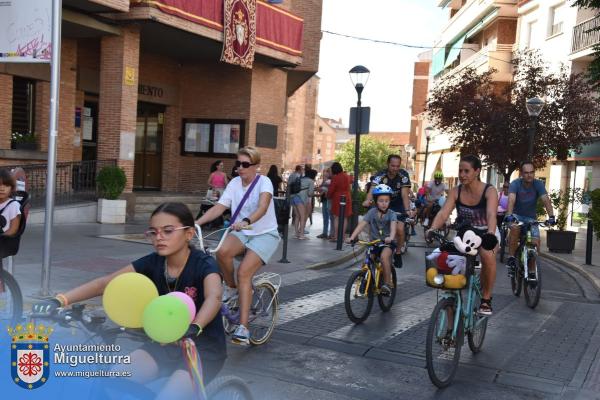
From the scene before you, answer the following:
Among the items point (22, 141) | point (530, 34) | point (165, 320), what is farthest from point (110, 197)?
point (530, 34)

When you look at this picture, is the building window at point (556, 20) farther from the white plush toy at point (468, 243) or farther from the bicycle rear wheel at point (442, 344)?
the bicycle rear wheel at point (442, 344)

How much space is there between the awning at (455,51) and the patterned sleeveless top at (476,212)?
3715 cm

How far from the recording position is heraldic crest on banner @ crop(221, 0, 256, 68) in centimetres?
1755

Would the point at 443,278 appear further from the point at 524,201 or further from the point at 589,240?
the point at 589,240

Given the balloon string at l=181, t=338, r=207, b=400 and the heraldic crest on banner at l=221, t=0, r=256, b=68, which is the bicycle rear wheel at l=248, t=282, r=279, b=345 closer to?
the balloon string at l=181, t=338, r=207, b=400

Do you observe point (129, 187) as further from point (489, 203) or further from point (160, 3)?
point (489, 203)

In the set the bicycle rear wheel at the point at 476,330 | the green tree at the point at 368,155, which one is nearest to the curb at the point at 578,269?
the bicycle rear wheel at the point at 476,330

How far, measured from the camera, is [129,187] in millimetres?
16438

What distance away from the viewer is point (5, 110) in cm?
1563

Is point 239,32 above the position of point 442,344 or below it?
above

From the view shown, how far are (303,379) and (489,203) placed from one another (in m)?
2.30

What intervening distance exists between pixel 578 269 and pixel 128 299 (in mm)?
11271

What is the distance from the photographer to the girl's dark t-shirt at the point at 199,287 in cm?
311

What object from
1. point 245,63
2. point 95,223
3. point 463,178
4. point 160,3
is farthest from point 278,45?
point 463,178
